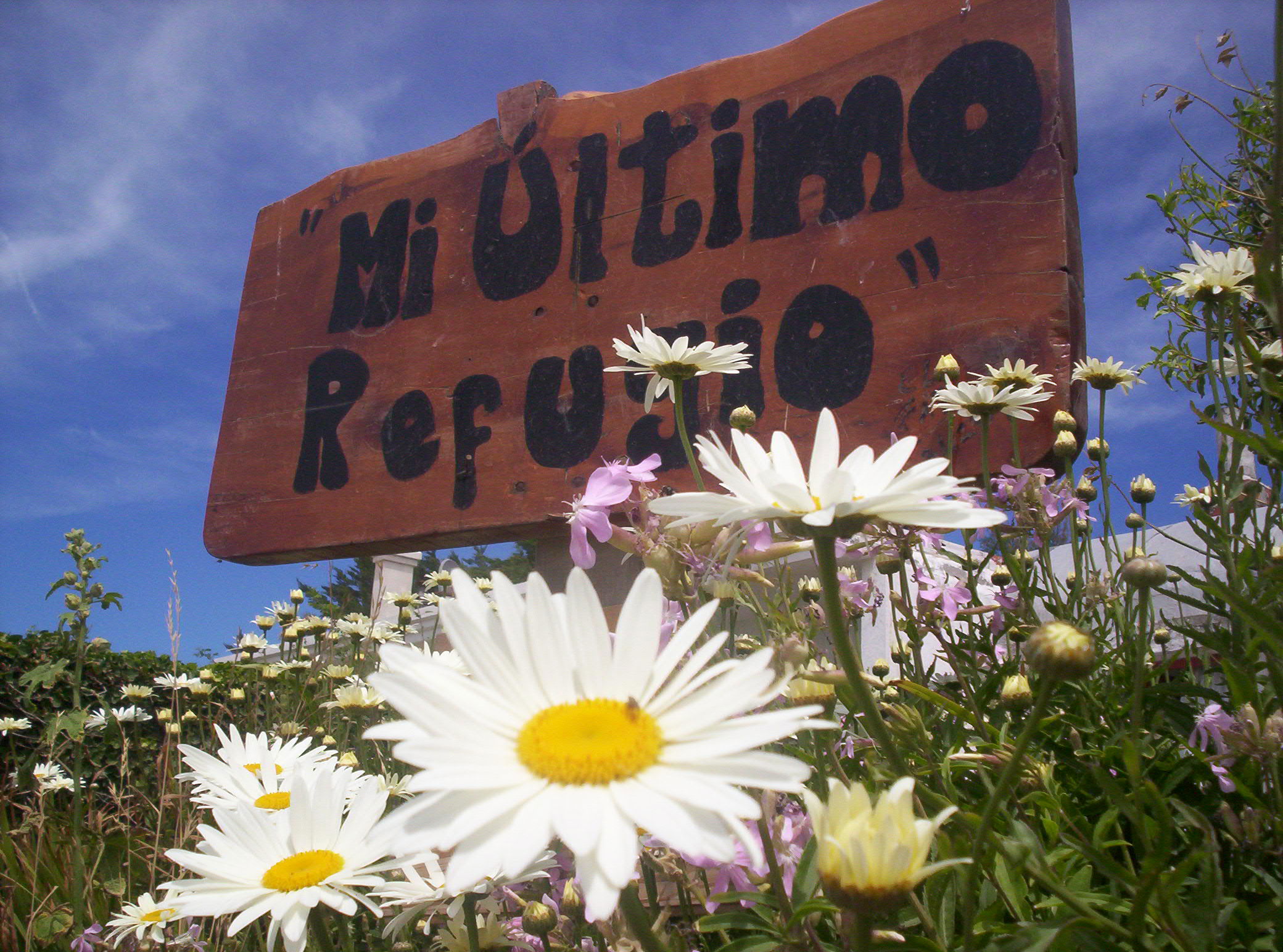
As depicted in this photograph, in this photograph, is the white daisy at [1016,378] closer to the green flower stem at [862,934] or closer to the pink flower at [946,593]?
the pink flower at [946,593]

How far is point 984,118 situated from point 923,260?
35 centimetres

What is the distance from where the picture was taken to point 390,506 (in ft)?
7.92

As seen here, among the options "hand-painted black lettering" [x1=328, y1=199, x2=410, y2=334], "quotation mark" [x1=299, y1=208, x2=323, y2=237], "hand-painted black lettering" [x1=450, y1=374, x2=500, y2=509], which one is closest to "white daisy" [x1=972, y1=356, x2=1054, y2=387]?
"hand-painted black lettering" [x1=450, y1=374, x2=500, y2=509]

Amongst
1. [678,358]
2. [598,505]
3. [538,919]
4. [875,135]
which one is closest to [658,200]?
[875,135]

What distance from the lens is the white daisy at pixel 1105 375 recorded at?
139 centimetres

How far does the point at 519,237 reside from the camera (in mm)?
2521

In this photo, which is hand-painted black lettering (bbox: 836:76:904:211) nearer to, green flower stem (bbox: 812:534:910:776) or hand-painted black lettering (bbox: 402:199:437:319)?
hand-painted black lettering (bbox: 402:199:437:319)

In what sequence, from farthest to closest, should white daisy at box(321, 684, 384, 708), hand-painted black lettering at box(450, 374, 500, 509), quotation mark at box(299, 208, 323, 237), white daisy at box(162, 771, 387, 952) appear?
quotation mark at box(299, 208, 323, 237), hand-painted black lettering at box(450, 374, 500, 509), white daisy at box(321, 684, 384, 708), white daisy at box(162, 771, 387, 952)

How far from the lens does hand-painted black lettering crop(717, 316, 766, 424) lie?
195cm

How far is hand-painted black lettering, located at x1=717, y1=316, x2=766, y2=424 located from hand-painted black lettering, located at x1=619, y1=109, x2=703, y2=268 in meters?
0.29

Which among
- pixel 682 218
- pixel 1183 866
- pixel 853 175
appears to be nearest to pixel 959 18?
pixel 853 175

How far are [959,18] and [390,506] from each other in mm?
1928

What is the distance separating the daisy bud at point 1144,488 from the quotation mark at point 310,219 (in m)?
2.69

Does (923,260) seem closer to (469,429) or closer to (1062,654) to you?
(469,429)
